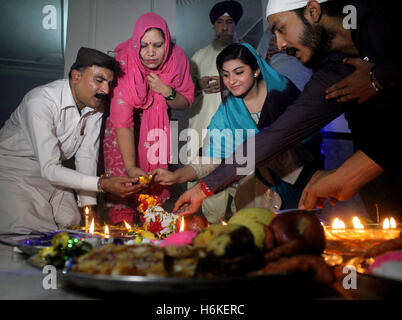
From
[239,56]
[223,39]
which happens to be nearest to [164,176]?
[239,56]

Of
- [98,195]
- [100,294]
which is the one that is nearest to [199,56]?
[98,195]

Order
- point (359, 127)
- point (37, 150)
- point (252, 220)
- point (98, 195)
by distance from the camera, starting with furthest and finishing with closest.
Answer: point (98, 195) < point (37, 150) < point (359, 127) < point (252, 220)

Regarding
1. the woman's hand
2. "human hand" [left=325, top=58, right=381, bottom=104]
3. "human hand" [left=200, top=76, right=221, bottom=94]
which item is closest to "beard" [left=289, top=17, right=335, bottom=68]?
"human hand" [left=325, top=58, right=381, bottom=104]

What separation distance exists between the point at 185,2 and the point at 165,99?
71cm

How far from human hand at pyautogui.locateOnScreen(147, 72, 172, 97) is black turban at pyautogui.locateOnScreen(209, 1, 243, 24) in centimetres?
57

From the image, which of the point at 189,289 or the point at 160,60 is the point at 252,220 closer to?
the point at 189,289

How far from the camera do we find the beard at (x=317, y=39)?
162cm

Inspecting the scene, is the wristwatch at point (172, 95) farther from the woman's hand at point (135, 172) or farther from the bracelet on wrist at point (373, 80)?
the bracelet on wrist at point (373, 80)

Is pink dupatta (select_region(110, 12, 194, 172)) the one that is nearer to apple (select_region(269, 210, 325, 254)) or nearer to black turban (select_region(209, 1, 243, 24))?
black turban (select_region(209, 1, 243, 24))

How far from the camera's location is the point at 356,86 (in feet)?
4.42

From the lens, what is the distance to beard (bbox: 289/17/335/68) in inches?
63.6

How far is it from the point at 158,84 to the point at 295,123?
97 centimetres

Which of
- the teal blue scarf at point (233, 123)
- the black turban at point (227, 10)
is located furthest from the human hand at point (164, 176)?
the black turban at point (227, 10)
